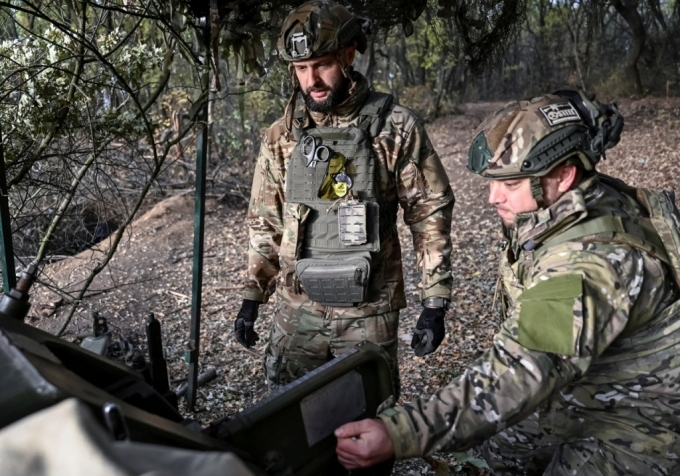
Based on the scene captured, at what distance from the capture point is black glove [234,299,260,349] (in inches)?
124

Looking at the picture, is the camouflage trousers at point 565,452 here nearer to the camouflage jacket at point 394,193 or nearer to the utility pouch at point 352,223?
the camouflage jacket at point 394,193

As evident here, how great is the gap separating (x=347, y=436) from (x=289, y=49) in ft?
5.73

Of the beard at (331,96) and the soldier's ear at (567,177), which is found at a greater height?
the beard at (331,96)

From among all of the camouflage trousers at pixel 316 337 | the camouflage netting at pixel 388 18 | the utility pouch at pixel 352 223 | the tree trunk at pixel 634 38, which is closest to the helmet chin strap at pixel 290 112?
the utility pouch at pixel 352 223

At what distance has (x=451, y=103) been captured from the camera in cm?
1747

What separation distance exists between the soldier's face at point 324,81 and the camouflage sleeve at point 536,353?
1374 millimetres

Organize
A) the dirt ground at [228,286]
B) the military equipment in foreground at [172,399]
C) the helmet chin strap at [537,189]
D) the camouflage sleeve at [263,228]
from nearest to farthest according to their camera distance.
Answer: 1. the military equipment in foreground at [172,399]
2. the helmet chin strap at [537,189]
3. the camouflage sleeve at [263,228]
4. the dirt ground at [228,286]

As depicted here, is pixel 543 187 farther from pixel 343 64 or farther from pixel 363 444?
pixel 343 64

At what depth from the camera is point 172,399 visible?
5.88 feet

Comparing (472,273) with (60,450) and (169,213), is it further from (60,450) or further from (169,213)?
(60,450)

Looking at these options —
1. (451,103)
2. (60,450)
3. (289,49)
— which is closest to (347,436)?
(60,450)

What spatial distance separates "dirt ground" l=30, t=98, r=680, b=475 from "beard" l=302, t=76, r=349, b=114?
1785 millimetres

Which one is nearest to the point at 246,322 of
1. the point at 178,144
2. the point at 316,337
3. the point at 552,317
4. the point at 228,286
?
the point at 316,337

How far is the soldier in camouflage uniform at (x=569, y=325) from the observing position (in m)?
1.79
